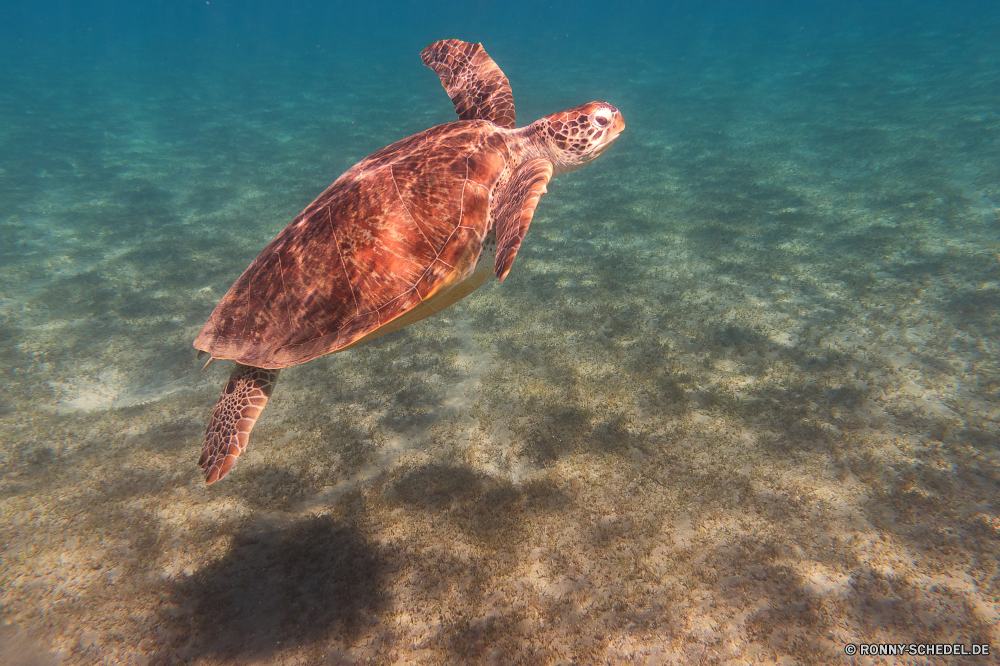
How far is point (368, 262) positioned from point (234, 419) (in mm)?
1397

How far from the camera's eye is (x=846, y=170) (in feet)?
31.6

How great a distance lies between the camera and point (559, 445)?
352 centimetres

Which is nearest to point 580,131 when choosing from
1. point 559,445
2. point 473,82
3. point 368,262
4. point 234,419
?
point 473,82

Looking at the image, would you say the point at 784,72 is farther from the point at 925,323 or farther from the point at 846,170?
the point at 925,323

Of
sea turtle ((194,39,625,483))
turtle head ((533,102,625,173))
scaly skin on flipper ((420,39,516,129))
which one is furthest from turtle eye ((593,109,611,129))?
scaly skin on flipper ((420,39,516,129))

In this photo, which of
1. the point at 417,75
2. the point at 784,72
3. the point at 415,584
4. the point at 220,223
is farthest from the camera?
the point at 417,75

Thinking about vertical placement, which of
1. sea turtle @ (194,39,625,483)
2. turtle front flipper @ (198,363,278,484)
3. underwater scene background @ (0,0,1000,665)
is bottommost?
underwater scene background @ (0,0,1000,665)

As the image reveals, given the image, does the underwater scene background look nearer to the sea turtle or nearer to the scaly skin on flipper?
the sea turtle

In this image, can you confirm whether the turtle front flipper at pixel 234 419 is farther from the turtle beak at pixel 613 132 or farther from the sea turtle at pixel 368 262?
Answer: the turtle beak at pixel 613 132

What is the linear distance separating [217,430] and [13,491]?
233 cm

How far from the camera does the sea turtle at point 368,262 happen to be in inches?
106

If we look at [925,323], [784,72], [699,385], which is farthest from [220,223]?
[784,72]

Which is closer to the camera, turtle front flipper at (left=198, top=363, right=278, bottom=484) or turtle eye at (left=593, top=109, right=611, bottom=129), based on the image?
turtle front flipper at (left=198, top=363, right=278, bottom=484)

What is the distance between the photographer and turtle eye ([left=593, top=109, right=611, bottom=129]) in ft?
10.8
